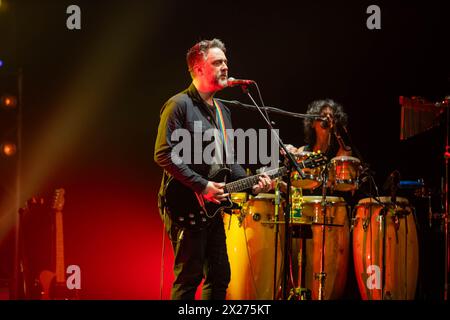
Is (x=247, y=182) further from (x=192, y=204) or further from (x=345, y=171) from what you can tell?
(x=345, y=171)

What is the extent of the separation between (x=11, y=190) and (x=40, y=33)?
1.76 metres

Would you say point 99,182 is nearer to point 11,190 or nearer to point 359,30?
point 11,190

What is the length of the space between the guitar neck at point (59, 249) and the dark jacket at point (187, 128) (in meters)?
2.53

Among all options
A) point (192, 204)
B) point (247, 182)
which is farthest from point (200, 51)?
point (192, 204)

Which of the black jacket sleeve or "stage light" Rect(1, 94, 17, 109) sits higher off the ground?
"stage light" Rect(1, 94, 17, 109)

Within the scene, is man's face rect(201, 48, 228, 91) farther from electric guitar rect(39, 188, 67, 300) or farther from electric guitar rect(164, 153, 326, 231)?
electric guitar rect(39, 188, 67, 300)

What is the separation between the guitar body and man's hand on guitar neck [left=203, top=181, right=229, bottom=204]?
45 mm

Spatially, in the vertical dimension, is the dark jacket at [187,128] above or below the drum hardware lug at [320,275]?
above

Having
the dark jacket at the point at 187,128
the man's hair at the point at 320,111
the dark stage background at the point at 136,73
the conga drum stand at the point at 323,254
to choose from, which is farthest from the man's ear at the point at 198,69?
the man's hair at the point at 320,111

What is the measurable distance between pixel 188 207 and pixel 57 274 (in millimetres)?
2711

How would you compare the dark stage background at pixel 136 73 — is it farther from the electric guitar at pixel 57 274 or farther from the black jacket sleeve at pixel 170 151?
the black jacket sleeve at pixel 170 151

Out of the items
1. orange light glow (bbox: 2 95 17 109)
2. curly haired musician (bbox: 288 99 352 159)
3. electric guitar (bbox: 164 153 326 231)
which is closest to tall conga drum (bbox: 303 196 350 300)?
curly haired musician (bbox: 288 99 352 159)

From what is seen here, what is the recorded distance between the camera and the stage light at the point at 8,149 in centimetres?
564

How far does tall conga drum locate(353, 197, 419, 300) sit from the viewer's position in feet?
19.6
